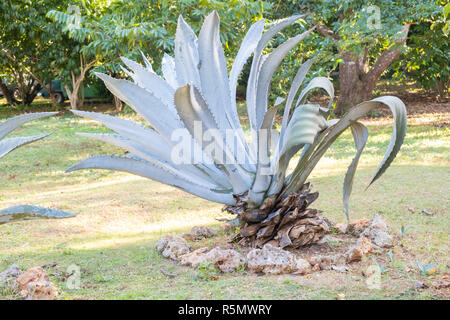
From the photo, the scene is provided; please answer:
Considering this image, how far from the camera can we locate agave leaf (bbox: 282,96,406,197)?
2223mm

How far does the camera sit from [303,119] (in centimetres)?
257

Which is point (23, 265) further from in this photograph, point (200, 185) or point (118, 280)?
point (200, 185)

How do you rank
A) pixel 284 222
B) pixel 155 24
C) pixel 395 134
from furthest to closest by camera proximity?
pixel 155 24 → pixel 284 222 → pixel 395 134

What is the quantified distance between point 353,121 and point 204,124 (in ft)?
2.52

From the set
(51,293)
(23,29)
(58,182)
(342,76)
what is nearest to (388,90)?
(342,76)

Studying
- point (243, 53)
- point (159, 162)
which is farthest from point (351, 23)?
point (159, 162)

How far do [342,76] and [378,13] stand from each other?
11.0ft

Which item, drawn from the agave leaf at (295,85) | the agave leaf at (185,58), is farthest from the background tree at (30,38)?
the agave leaf at (295,85)

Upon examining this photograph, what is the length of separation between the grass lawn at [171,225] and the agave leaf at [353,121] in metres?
0.58

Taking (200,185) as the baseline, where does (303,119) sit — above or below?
above

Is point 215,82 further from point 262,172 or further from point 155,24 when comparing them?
point 155,24

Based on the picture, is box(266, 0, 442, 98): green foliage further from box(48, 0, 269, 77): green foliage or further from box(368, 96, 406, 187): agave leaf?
box(368, 96, 406, 187): agave leaf

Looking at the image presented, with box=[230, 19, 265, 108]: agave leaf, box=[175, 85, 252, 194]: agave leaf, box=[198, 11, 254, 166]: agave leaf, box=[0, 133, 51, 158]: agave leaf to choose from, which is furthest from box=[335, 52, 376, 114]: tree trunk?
box=[0, 133, 51, 158]: agave leaf

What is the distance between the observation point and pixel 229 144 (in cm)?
301
